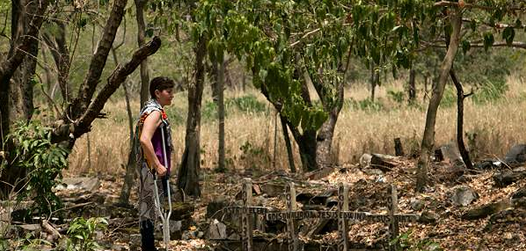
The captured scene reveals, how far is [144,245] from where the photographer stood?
339 inches

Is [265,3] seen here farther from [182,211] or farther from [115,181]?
[115,181]

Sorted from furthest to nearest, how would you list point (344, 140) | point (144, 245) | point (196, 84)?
point (344, 140)
point (196, 84)
point (144, 245)

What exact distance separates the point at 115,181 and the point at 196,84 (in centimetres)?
352

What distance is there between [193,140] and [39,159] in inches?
176

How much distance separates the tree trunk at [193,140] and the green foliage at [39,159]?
3.90 metres

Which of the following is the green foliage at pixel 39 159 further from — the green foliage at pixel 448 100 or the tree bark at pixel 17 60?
the green foliage at pixel 448 100

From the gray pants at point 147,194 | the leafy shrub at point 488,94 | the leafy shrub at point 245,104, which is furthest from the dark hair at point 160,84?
the leafy shrub at point 245,104

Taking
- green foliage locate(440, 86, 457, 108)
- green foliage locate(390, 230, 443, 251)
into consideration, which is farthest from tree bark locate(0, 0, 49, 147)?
green foliage locate(440, 86, 457, 108)

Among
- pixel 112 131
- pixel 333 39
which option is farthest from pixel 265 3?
pixel 112 131

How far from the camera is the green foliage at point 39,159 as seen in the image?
9.95 metres

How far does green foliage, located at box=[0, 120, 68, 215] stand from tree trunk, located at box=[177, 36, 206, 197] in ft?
12.8

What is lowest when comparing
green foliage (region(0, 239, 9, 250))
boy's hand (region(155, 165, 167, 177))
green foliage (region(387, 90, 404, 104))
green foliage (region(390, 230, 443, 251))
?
green foliage (region(390, 230, 443, 251))

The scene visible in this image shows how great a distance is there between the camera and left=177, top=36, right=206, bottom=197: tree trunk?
1419 centimetres

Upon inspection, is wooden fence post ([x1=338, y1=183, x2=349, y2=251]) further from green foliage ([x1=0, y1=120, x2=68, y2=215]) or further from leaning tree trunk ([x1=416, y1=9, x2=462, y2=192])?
green foliage ([x1=0, y1=120, x2=68, y2=215])
